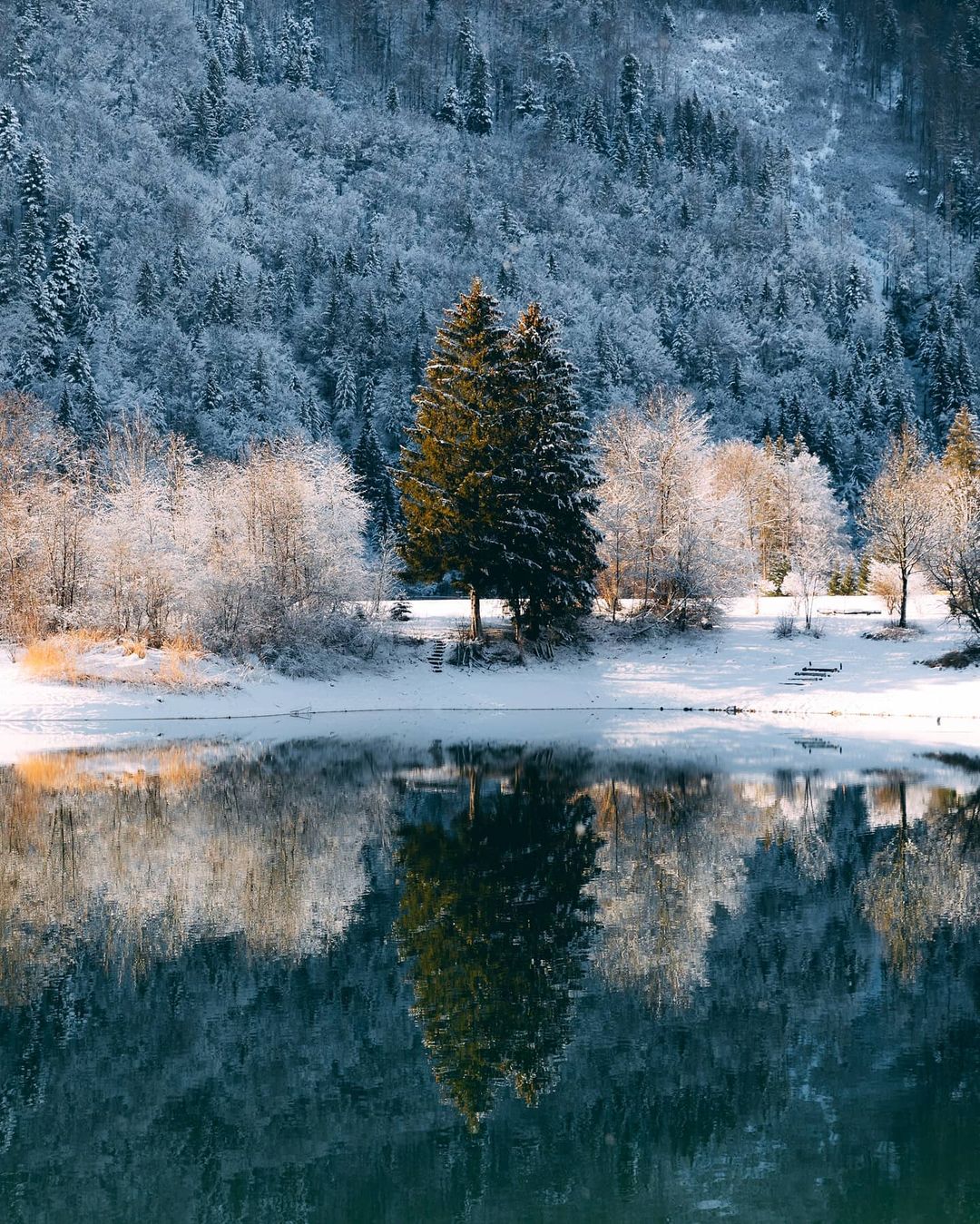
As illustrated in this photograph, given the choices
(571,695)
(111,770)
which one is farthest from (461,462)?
(111,770)

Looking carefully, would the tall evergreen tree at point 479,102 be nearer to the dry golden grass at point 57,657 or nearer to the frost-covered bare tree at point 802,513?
the frost-covered bare tree at point 802,513

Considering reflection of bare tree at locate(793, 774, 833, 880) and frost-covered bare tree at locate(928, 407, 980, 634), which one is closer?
reflection of bare tree at locate(793, 774, 833, 880)

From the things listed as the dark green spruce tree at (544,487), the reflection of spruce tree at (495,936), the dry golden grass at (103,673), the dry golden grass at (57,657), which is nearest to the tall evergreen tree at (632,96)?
the dark green spruce tree at (544,487)

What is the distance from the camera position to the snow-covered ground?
128 ft

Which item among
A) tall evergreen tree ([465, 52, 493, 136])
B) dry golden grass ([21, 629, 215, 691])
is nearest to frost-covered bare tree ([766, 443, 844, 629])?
dry golden grass ([21, 629, 215, 691])

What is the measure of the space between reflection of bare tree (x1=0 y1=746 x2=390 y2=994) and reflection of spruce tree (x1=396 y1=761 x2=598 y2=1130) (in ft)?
4.93

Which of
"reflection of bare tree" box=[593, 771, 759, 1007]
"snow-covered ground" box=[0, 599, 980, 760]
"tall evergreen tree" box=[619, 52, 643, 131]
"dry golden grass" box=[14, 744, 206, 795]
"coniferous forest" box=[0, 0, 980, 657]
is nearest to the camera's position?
"reflection of bare tree" box=[593, 771, 759, 1007]

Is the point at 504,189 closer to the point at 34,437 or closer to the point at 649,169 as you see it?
the point at 649,169

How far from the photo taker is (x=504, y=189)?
168 meters

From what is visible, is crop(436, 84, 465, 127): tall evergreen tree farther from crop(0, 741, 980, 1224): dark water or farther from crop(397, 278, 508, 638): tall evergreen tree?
crop(0, 741, 980, 1224): dark water

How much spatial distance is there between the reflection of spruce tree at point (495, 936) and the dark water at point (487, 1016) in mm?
57

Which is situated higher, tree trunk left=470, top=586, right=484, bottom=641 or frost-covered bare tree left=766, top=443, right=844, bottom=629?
frost-covered bare tree left=766, top=443, right=844, bottom=629

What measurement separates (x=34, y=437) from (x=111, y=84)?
433 feet

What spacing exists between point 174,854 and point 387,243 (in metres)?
138
